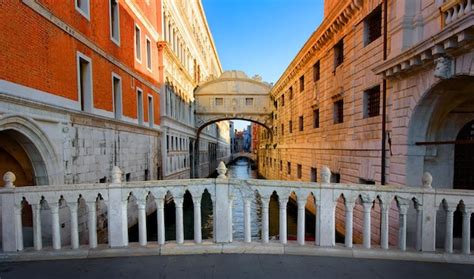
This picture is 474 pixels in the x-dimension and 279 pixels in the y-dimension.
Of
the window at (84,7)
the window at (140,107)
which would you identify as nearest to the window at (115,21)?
the window at (84,7)

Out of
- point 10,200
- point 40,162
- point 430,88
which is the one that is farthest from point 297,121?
point 10,200

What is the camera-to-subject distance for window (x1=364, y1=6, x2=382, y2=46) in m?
8.80

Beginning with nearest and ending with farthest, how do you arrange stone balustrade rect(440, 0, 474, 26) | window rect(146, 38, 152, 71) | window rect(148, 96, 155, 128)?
stone balustrade rect(440, 0, 474, 26) → window rect(146, 38, 152, 71) → window rect(148, 96, 155, 128)

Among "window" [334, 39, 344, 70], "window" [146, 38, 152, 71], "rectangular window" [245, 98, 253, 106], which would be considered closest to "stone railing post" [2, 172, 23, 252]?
"window" [334, 39, 344, 70]

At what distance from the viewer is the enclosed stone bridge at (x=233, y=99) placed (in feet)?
87.5

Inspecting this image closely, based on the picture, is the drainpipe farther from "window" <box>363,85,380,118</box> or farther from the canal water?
the canal water

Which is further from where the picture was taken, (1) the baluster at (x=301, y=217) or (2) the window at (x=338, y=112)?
(2) the window at (x=338, y=112)

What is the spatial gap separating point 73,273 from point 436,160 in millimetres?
8467

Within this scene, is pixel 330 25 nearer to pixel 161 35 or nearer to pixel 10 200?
pixel 161 35

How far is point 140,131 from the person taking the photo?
13.9 metres

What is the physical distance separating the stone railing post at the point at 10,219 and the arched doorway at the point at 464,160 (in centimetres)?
1006

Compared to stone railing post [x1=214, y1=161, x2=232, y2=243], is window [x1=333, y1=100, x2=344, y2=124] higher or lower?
higher

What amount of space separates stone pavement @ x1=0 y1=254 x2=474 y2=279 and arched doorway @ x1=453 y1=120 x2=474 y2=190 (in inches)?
170

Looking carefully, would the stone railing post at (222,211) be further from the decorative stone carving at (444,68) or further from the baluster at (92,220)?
the decorative stone carving at (444,68)
